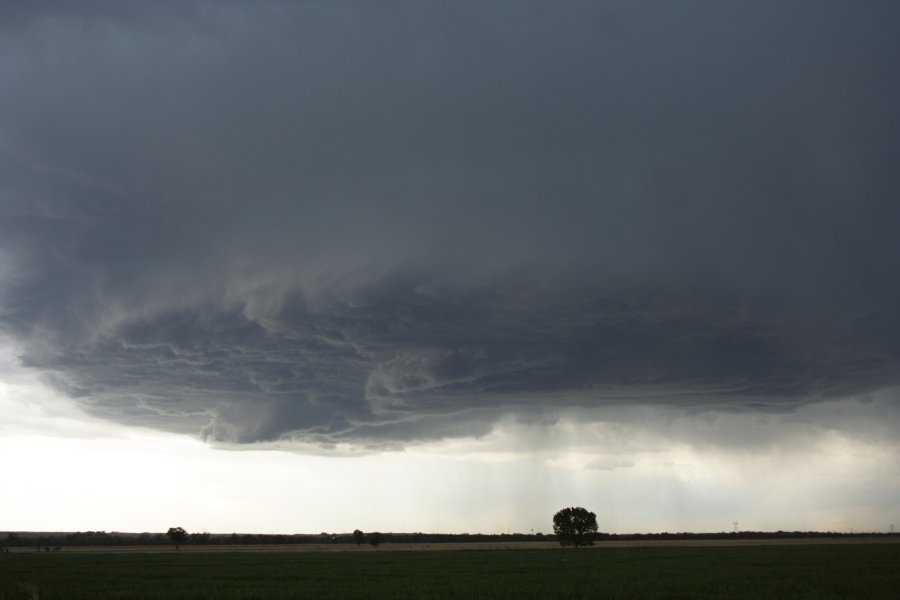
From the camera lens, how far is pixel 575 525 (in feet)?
503

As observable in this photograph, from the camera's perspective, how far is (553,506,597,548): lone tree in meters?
153

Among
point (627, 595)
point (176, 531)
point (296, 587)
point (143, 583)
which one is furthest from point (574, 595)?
point (176, 531)

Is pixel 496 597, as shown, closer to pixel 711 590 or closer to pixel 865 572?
pixel 711 590

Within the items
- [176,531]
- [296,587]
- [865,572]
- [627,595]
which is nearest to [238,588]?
[296,587]

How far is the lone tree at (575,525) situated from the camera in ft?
502

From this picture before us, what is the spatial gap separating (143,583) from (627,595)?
40.5 meters

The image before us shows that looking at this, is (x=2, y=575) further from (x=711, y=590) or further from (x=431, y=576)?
(x=711, y=590)

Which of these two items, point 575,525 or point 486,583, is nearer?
point 486,583

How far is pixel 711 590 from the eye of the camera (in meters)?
50.4

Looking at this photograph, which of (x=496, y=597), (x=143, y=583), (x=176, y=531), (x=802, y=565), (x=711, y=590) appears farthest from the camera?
(x=176, y=531)

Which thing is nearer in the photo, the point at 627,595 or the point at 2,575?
the point at 627,595

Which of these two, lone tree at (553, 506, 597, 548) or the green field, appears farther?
lone tree at (553, 506, 597, 548)

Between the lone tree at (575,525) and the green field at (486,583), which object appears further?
the lone tree at (575,525)

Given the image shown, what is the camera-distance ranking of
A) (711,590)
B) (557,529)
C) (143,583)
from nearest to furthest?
1. (711,590)
2. (143,583)
3. (557,529)
